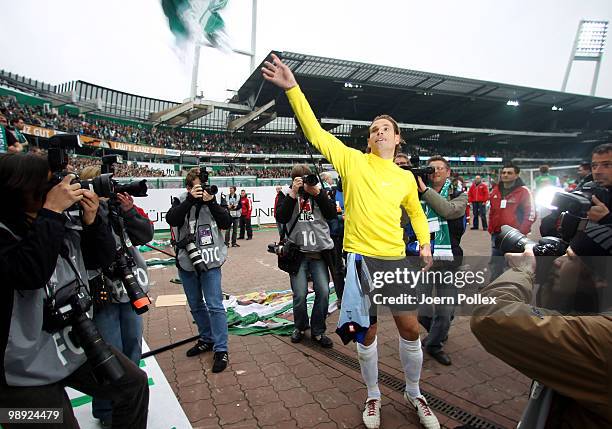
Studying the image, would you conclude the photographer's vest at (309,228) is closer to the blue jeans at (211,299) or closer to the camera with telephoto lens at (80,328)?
the blue jeans at (211,299)

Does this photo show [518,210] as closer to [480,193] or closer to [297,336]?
[297,336]

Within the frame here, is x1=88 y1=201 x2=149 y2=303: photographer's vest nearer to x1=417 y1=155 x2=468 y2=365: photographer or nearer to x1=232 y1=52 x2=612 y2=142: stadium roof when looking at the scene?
x1=417 y1=155 x2=468 y2=365: photographer

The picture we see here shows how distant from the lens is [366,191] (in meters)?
2.35

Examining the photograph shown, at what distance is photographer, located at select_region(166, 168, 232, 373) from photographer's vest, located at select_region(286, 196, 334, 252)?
0.78 m

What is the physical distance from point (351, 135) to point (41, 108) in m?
33.9

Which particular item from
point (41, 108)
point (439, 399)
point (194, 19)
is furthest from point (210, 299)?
point (41, 108)

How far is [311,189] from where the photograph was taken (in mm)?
3502

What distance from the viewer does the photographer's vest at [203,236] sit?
339 centimetres

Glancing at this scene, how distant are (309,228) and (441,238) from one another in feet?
4.63

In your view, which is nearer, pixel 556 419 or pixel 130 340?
pixel 556 419

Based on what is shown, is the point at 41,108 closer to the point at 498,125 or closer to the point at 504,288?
the point at 504,288

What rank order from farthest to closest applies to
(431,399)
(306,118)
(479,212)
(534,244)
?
1. (479,212)
2. (431,399)
3. (306,118)
4. (534,244)

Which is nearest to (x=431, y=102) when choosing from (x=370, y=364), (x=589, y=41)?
(x=589, y=41)

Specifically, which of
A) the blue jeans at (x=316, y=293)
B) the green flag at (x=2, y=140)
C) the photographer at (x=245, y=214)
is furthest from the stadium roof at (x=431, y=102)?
the blue jeans at (x=316, y=293)
